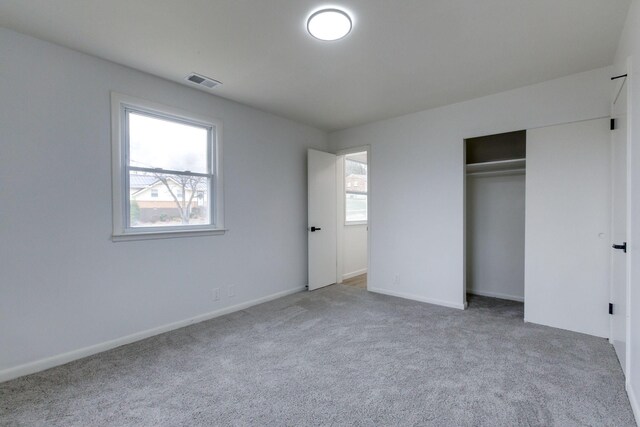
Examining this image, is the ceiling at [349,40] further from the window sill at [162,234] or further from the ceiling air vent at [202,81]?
the window sill at [162,234]

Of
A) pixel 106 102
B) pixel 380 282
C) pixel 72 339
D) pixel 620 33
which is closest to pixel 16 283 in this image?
pixel 72 339

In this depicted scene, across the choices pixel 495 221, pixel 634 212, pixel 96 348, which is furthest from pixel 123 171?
pixel 495 221

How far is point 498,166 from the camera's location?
3.81 metres

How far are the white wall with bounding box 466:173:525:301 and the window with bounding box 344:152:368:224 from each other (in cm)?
203

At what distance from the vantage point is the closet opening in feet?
12.8

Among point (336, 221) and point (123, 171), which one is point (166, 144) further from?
point (336, 221)

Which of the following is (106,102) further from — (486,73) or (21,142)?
(486,73)

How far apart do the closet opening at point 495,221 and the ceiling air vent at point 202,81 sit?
317 cm

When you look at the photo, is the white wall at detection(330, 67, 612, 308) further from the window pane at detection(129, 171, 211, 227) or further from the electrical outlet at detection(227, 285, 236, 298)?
the window pane at detection(129, 171, 211, 227)

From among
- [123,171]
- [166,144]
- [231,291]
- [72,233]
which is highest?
[166,144]

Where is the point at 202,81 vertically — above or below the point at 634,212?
above

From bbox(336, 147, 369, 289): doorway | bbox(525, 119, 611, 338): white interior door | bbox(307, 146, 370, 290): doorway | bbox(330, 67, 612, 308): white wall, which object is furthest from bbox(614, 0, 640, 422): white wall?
bbox(336, 147, 369, 289): doorway

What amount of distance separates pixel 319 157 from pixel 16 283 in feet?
11.7

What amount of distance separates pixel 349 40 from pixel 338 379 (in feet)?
8.26
